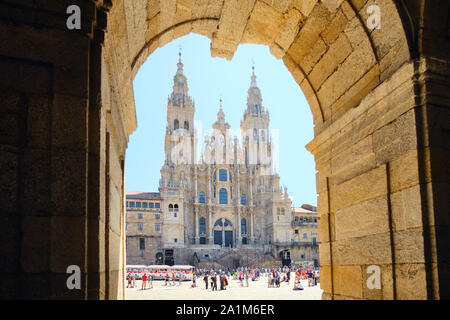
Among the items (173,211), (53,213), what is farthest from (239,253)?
(53,213)

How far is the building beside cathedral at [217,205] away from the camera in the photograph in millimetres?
50469

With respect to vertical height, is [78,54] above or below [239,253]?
above

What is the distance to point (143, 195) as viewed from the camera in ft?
174

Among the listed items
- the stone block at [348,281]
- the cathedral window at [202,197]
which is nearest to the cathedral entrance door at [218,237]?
the cathedral window at [202,197]

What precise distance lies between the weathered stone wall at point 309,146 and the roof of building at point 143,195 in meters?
47.0

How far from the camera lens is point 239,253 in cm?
5000

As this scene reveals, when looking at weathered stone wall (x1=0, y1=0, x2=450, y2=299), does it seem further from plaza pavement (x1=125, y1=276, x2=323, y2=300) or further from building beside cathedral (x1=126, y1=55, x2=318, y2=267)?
building beside cathedral (x1=126, y1=55, x2=318, y2=267)

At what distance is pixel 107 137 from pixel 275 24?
3.34 meters

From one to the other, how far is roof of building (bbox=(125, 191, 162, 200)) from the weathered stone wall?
154ft

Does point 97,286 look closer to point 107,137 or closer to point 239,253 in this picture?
point 107,137

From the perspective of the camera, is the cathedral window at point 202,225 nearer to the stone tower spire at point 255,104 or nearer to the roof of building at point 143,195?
the roof of building at point 143,195

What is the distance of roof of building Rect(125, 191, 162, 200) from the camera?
5188cm

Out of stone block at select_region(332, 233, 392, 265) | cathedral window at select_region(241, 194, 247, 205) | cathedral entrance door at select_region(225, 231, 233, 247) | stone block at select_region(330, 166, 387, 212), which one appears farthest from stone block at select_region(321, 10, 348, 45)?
cathedral window at select_region(241, 194, 247, 205)

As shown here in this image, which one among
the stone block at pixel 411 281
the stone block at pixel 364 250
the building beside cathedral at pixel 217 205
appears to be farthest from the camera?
the building beside cathedral at pixel 217 205
